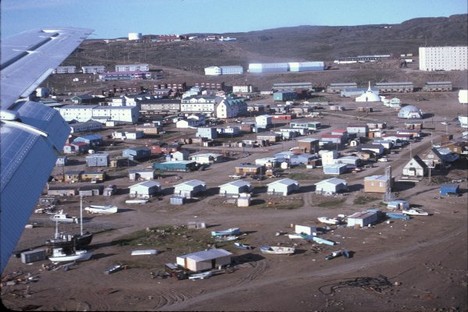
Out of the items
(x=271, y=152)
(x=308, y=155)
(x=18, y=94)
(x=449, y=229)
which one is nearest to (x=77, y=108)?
(x=271, y=152)

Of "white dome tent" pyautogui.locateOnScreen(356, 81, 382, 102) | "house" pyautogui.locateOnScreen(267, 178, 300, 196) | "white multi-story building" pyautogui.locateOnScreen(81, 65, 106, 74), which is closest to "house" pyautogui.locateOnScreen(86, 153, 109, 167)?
"house" pyautogui.locateOnScreen(267, 178, 300, 196)

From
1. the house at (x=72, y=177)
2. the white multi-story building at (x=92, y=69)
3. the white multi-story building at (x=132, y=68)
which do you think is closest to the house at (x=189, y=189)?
the house at (x=72, y=177)

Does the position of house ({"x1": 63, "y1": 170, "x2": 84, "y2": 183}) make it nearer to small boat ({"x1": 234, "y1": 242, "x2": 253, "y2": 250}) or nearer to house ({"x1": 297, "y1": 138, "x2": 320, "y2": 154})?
house ({"x1": 297, "y1": 138, "x2": 320, "y2": 154})

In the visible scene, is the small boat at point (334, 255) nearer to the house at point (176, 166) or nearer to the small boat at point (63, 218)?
the small boat at point (63, 218)

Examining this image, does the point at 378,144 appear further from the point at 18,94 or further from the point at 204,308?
the point at 18,94

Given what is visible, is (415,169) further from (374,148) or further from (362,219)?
(362,219)
